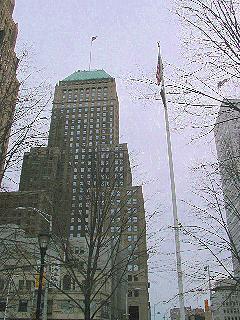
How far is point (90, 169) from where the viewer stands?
1778cm

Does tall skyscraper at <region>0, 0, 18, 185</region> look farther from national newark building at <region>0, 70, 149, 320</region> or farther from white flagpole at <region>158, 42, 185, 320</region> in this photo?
white flagpole at <region>158, 42, 185, 320</region>

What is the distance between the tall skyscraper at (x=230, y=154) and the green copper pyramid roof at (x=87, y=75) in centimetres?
16297

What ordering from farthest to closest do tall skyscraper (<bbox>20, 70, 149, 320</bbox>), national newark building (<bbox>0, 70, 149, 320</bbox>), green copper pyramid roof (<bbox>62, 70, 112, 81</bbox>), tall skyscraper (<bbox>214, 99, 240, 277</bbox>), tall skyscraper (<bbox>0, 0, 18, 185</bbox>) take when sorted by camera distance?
green copper pyramid roof (<bbox>62, 70, 112, 81</bbox>), tall skyscraper (<bbox>20, 70, 149, 320</bbox>), national newark building (<bbox>0, 70, 149, 320</bbox>), tall skyscraper (<bbox>0, 0, 18, 185</bbox>), tall skyscraper (<bbox>214, 99, 240, 277</bbox>)

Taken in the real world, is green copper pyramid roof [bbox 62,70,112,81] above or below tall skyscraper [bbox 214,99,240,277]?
above

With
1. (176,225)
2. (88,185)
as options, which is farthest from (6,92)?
(176,225)

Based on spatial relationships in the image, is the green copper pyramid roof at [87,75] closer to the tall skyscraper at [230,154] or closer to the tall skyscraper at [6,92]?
the tall skyscraper at [230,154]

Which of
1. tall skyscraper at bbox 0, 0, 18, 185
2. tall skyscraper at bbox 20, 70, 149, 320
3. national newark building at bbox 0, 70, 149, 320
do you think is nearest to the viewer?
tall skyscraper at bbox 0, 0, 18, 185

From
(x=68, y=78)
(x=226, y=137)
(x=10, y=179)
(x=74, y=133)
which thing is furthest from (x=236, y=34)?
(x=68, y=78)

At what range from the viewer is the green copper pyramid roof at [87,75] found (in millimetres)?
176875

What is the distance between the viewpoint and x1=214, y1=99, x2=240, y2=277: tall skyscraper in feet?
32.4

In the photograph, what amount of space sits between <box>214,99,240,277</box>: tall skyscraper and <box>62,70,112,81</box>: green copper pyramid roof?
162968mm

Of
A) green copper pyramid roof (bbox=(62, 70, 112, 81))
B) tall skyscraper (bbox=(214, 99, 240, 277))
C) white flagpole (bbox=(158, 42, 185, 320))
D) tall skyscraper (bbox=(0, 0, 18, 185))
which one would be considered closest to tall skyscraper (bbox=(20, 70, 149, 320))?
green copper pyramid roof (bbox=(62, 70, 112, 81))

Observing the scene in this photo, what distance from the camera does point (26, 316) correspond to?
53.5m

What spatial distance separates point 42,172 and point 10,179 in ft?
25.9
